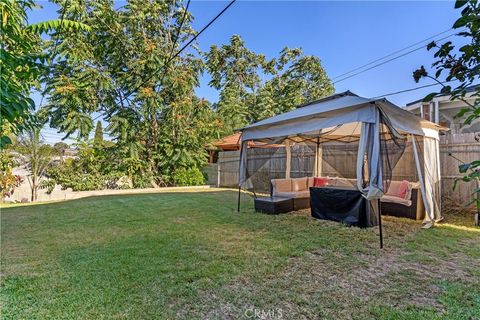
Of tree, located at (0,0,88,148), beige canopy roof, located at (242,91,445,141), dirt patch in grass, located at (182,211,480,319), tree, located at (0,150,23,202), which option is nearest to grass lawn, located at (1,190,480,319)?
dirt patch in grass, located at (182,211,480,319)

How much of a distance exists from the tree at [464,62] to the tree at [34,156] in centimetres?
1270

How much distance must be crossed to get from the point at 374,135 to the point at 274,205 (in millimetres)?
3179

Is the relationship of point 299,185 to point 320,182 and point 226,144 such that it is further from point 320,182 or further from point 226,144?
point 226,144

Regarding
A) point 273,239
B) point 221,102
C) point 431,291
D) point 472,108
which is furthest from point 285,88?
point 472,108

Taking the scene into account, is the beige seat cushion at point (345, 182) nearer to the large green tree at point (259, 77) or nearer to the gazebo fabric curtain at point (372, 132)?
the gazebo fabric curtain at point (372, 132)

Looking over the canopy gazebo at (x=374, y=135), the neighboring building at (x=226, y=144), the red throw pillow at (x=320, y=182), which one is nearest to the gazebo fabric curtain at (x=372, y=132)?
the canopy gazebo at (x=374, y=135)

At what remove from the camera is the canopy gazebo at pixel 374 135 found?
4.35m

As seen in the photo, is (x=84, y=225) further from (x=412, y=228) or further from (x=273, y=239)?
(x=412, y=228)

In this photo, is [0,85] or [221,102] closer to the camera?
[0,85]

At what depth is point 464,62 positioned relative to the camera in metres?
1.07

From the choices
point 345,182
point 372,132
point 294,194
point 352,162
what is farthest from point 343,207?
point 352,162

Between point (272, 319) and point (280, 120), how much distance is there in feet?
14.0

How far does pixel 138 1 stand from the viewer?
12.7 m

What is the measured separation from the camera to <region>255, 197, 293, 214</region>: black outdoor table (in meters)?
6.85
